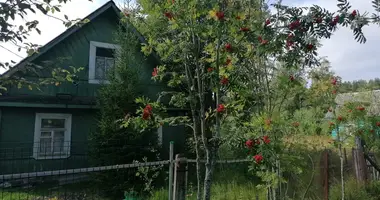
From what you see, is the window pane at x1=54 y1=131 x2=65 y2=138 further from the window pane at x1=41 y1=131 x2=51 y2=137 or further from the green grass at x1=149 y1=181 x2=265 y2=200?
the green grass at x1=149 y1=181 x2=265 y2=200

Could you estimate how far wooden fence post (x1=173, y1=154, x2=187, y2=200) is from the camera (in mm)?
3994

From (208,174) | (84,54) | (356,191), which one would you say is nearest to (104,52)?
(84,54)

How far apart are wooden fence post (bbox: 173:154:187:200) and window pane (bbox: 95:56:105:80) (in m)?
7.77

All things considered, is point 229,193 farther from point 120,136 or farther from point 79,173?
point 120,136

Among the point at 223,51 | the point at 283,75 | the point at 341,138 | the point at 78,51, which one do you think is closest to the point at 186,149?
the point at 78,51

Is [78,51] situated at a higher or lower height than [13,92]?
higher

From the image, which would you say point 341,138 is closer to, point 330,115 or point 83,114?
point 330,115

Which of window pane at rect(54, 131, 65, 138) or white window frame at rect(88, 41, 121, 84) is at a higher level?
white window frame at rect(88, 41, 121, 84)

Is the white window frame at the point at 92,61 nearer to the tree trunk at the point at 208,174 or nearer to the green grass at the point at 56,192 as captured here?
the green grass at the point at 56,192

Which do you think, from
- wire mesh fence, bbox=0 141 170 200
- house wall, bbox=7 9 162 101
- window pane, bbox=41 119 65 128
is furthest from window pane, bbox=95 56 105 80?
wire mesh fence, bbox=0 141 170 200

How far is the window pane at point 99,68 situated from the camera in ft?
37.0

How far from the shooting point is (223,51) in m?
3.32

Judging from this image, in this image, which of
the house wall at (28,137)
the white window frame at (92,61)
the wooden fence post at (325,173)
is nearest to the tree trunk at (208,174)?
the wooden fence post at (325,173)

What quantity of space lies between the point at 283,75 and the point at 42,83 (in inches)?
124
